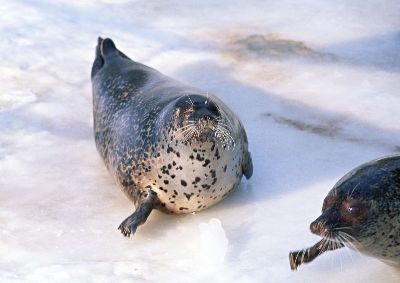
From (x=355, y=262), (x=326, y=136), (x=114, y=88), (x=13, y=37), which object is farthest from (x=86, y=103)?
(x=355, y=262)

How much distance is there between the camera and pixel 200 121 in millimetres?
3707


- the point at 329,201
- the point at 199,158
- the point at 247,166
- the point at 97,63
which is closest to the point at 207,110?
the point at 199,158

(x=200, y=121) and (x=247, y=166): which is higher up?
(x=200, y=121)

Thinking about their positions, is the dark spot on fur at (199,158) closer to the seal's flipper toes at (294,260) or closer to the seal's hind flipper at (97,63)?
the seal's flipper toes at (294,260)

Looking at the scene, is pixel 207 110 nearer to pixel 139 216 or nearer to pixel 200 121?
pixel 200 121

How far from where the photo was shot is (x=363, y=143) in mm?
4645

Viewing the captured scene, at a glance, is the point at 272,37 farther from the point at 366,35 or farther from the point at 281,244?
the point at 281,244

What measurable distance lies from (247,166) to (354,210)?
3.62ft

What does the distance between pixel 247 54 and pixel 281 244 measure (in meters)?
2.49

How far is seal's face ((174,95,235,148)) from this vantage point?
3721 millimetres

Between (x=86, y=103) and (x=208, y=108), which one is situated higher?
(x=208, y=108)

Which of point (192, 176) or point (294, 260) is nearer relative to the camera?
point (294, 260)

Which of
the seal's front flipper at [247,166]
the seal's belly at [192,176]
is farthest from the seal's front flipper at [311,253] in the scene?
the seal's front flipper at [247,166]

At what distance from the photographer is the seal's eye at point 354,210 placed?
3135mm
